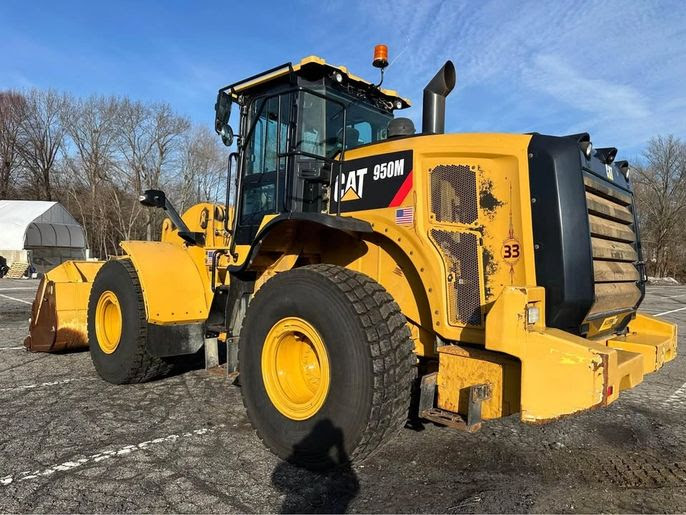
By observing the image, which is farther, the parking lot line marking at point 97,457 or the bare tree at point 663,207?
the bare tree at point 663,207

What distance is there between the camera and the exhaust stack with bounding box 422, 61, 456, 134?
3973mm

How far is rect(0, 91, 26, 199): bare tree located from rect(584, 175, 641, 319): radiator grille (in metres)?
51.7

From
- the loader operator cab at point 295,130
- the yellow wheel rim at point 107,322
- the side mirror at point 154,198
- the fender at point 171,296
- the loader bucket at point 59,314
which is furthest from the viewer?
the loader bucket at point 59,314

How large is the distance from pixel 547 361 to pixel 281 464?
5.97ft

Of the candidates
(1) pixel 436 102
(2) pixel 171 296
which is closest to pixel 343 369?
(1) pixel 436 102

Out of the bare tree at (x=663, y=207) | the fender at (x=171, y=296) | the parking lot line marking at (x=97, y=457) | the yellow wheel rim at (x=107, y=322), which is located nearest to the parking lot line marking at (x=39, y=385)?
the yellow wheel rim at (x=107, y=322)

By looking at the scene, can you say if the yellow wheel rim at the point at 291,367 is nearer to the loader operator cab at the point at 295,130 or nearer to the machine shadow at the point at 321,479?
the machine shadow at the point at 321,479

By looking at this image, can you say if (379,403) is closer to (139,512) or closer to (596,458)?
(139,512)

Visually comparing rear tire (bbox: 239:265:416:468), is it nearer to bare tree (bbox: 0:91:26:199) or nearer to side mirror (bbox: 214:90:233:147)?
side mirror (bbox: 214:90:233:147)

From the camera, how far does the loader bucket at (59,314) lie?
21.7 feet

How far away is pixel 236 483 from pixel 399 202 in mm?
2051

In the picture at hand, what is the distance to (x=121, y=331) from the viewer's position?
5.29 metres

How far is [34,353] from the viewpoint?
6945 millimetres

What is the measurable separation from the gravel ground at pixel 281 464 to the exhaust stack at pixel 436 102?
2.37 metres
